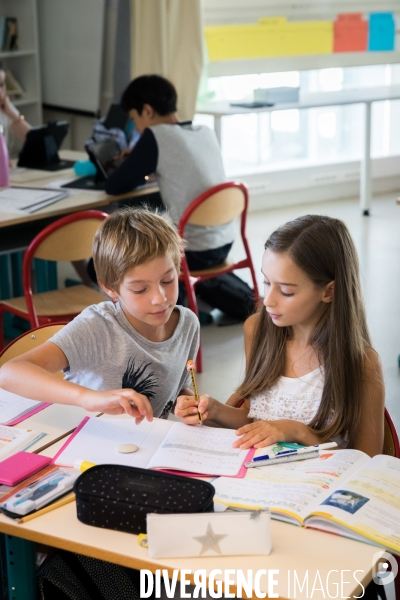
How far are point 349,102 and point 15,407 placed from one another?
4113 mm

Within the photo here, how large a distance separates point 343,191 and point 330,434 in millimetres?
4791

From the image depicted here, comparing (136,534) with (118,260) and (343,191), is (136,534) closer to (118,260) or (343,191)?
(118,260)

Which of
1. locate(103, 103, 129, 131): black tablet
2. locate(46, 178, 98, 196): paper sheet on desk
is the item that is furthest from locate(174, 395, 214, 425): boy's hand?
locate(103, 103, 129, 131): black tablet

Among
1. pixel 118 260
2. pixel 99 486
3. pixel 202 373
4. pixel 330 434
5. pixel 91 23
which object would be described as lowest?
pixel 202 373

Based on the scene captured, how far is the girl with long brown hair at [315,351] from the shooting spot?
165cm

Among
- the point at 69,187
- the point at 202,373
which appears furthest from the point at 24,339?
the point at 69,187

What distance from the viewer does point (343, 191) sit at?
20.4 ft

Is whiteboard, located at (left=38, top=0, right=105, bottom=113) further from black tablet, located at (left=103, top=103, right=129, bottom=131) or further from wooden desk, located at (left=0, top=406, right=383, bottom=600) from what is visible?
wooden desk, located at (left=0, top=406, right=383, bottom=600)

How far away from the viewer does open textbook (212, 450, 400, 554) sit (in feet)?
3.94

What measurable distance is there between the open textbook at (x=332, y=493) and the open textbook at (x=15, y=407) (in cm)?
48

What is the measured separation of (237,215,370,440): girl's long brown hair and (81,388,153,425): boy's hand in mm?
397

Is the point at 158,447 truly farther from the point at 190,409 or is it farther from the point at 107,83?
the point at 107,83

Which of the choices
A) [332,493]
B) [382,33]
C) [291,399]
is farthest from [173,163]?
[382,33]

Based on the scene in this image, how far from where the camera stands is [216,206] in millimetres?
3311
